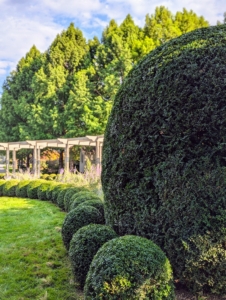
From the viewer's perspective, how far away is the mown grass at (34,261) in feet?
9.73

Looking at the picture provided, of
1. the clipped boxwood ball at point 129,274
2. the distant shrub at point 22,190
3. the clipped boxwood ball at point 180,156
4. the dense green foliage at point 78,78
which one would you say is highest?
the dense green foliage at point 78,78

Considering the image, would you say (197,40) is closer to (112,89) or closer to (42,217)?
(42,217)

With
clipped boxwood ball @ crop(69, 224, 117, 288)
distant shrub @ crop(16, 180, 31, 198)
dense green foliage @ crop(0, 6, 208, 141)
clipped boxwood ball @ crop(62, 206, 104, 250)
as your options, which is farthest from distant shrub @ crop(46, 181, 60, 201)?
dense green foliage @ crop(0, 6, 208, 141)

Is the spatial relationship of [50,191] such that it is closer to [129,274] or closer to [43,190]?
[43,190]

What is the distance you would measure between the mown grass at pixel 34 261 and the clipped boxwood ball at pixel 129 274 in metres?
1.01

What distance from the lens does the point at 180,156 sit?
99.4 inches

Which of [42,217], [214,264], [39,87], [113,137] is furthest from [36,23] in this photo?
[39,87]

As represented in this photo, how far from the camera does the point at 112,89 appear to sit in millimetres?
18562

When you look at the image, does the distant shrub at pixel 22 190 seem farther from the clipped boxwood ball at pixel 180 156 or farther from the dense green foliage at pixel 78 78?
the clipped boxwood ball at pixel 180 156

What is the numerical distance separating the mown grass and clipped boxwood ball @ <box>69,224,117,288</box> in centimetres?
27

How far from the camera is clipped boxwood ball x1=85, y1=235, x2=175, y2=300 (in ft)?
6.18

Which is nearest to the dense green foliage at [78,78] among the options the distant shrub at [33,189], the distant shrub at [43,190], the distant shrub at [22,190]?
the distant shrub at [22,190]

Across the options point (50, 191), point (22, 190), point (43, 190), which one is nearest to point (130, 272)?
point (50, 191)

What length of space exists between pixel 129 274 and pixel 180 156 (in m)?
1.15
